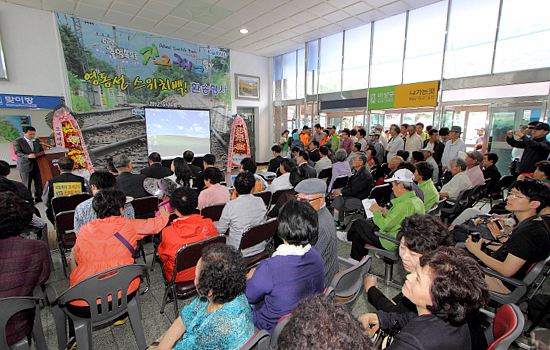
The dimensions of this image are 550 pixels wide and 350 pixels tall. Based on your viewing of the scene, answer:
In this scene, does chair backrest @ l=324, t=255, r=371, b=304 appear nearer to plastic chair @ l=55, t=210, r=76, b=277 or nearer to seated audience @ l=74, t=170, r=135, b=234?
seated audience @ l=74, t=170, r=135, b=234

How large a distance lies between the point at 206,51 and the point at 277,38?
249 cm

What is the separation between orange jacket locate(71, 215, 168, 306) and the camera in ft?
5.35

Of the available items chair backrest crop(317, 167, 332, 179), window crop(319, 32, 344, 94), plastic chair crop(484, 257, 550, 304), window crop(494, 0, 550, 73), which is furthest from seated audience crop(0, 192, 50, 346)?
window crop(319, 32, 344, 94)

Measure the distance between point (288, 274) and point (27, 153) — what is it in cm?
667

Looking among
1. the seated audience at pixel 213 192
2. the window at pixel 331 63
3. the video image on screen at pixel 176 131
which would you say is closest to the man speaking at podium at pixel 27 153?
the video image on screen at pixel 176 131

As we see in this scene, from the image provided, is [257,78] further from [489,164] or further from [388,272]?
[388,272]

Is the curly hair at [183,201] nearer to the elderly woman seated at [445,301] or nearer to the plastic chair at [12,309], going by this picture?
the plastic chair at [12,309]

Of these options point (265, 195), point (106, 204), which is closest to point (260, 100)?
point (265, 195)

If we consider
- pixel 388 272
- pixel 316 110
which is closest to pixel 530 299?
pixel 388 272

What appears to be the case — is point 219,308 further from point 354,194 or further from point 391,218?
point 354,194

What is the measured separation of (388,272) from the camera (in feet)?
8.42

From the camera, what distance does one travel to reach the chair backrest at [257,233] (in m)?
2.13

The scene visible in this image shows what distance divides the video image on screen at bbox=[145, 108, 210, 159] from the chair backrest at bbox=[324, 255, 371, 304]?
296 inches

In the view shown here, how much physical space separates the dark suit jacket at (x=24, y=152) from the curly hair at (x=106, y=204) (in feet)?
17.1
